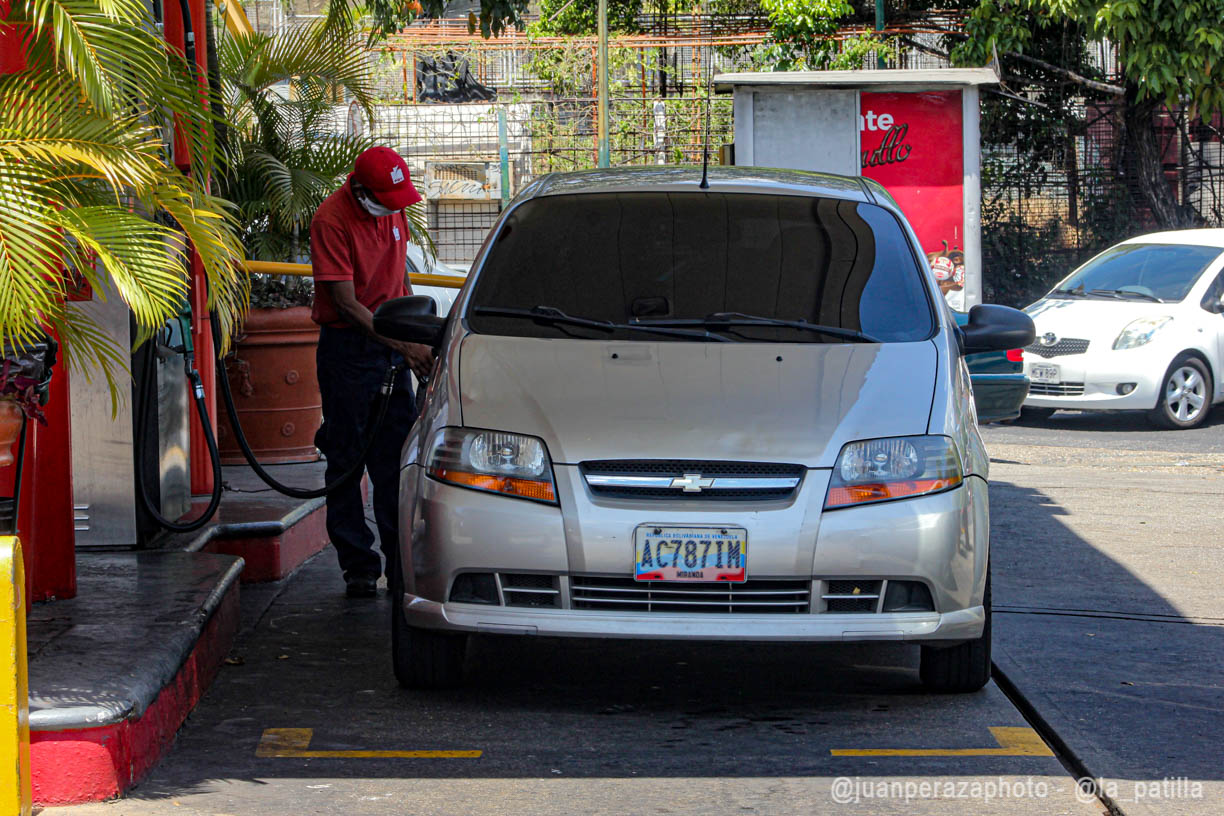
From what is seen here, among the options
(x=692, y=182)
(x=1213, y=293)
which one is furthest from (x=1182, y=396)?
(x=692, y=182)

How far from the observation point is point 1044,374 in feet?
42.6

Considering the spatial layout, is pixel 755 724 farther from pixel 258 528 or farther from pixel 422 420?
pixel 258 528

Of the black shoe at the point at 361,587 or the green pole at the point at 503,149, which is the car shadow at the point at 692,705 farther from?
the green pole at the point at 503,149

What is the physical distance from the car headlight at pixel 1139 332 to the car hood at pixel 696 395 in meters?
8.65

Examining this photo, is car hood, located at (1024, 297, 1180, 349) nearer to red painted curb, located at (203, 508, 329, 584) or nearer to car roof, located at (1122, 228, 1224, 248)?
car roof, located at (1122, 228, 1224, 248)

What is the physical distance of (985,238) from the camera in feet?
63.8

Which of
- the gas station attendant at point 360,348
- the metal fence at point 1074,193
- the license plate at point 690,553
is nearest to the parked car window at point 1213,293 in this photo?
the metal fence at point 1074,193

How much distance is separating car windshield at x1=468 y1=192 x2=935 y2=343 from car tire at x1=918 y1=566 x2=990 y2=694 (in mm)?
1020

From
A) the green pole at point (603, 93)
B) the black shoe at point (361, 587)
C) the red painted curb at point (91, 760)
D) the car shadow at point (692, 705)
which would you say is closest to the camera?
the red painted curb at point (91, 760)

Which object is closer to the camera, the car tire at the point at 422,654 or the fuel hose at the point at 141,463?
the car tire at the point at 422,654

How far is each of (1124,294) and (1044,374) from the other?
145cm

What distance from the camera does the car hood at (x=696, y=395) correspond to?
14.5ft

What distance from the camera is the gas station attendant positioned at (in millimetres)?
6074

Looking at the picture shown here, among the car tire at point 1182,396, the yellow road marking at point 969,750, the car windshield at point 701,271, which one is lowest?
the car tire at point 1182,396
